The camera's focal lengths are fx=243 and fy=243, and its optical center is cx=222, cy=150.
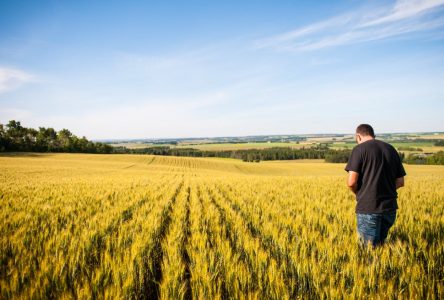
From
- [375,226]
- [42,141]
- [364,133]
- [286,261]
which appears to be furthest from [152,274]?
[42,141]

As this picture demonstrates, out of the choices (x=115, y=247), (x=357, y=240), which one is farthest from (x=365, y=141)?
(x=115, y=247)

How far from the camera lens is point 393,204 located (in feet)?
12.4

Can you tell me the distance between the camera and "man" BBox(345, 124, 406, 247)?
146 inches

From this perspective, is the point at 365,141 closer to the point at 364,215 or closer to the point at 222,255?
the point at 364,215

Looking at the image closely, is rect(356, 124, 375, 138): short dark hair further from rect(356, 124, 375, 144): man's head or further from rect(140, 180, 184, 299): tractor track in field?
rect(140, 180, 184, 299): tractor track in field

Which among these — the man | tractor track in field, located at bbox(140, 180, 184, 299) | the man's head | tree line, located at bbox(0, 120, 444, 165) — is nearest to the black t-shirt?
the man

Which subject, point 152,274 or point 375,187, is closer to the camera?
point 152,274

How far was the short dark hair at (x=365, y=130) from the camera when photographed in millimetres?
4041

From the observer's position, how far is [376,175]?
12.2ft

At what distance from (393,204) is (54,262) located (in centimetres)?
486

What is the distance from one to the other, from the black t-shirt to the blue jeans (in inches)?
3.9

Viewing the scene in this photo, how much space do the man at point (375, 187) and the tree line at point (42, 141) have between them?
280 feet

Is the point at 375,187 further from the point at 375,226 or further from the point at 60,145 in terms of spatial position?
the point at 60,145

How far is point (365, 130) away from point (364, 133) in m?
0.06
